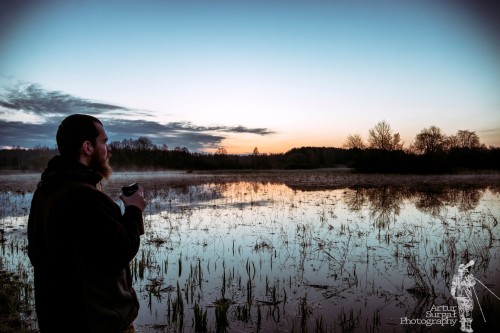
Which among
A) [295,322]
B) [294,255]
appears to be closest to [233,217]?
[294,255]

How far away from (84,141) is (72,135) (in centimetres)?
9

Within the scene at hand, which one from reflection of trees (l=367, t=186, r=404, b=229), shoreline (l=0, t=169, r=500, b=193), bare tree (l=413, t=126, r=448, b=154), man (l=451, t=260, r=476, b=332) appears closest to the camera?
man (l=451, t=260, r=476, b=332)

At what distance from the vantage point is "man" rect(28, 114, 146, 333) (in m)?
2.32

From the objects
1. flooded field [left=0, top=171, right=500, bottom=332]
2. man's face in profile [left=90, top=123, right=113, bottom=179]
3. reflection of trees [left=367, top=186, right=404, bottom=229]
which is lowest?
flooded field [left=0, top=171, right=500, bottom=332]

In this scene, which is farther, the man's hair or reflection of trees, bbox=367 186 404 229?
reflection of trees, bbox=367 186 404 229

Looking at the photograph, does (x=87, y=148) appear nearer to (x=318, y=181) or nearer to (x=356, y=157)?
(x=318, y=181)

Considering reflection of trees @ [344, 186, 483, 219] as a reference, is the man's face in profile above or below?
above

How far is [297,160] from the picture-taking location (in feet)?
368

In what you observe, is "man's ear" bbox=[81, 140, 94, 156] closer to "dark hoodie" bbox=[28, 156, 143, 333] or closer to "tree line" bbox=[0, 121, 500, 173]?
"dark hoodie" bbox=[28, 156, 143, 333]

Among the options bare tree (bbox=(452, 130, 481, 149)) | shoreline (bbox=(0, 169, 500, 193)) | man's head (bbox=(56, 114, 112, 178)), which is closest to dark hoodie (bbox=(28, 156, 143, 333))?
man's head (bbox=(56, 114, 112, 178))

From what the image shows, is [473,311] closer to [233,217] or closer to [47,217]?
[47,217]

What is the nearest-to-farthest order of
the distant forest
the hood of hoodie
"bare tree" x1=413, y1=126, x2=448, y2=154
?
1. the hood of hoodie
2. the distant forest
3. "bare tree" x1=413, y1=126, x2=448, y2=154

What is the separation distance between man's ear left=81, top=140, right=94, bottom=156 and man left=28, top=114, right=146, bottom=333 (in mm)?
18

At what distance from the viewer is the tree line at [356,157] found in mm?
52625
